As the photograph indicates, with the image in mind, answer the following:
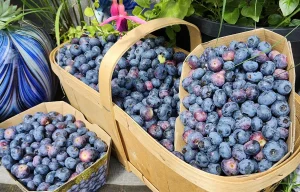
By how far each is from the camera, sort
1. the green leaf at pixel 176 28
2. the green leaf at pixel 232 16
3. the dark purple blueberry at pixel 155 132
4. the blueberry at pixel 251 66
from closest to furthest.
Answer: the blueberry at pixel 251 66 → the dark purple blueberry at pixel 155 132 → the green leaf at pixel 232 16 → the green leaf at pixel 176 28

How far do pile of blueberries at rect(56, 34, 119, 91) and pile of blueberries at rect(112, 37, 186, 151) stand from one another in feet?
0.26

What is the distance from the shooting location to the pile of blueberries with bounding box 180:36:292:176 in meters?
0.69

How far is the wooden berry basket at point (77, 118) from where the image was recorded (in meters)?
0.89

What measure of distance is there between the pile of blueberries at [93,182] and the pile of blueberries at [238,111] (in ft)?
0.96

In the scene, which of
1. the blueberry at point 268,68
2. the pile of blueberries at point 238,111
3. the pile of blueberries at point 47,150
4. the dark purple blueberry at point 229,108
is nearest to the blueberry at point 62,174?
the pile of blueberries at point 47,150

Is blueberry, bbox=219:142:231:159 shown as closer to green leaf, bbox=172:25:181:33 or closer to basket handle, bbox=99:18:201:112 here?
basket handle, bbox=99:18:201:112

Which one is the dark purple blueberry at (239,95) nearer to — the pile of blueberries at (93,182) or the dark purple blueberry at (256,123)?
the dark purple blueberry at (256,123)

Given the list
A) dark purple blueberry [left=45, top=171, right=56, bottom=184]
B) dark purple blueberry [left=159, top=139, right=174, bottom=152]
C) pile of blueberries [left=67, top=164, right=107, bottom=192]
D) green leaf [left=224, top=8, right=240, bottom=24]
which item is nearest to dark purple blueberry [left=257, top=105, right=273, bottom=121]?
dark purple blueberry [left=159, top=139, right=174, bottom=152]

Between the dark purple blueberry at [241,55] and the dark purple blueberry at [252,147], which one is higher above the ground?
the dark purple blueberry at [241,55]

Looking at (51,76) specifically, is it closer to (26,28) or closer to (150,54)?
(26,28)

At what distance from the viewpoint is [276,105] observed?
708 millimetres

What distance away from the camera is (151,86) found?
960 mm

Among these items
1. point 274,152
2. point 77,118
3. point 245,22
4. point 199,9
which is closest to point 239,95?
point 274,152

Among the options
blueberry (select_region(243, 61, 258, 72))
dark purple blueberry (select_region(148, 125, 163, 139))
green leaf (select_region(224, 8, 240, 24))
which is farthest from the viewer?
green leaf (select_region(224, 8, 240, 24))
